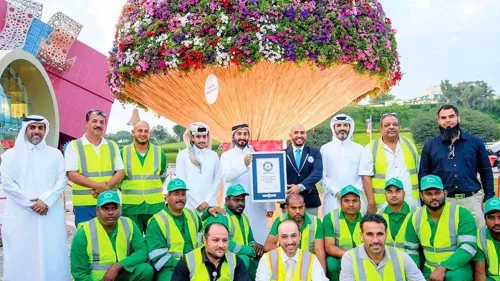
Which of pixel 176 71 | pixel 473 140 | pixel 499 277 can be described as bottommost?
pixel 499 277

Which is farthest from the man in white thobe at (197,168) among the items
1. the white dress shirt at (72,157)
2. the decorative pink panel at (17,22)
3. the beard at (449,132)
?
the decorative pink panel at (17,22)

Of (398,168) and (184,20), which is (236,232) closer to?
(398,168)

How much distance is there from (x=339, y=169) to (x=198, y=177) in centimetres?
162

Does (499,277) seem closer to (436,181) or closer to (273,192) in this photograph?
(436,181)

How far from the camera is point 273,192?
700cm

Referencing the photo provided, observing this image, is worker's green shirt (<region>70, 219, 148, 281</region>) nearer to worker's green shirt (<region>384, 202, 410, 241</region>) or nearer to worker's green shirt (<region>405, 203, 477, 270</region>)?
worker's green shirt (<region>384, 202, 410, 241</region>)

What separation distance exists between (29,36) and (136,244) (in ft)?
75.3

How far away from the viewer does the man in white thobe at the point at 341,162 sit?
6961mm

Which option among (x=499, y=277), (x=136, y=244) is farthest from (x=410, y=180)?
(x=136, y=244)

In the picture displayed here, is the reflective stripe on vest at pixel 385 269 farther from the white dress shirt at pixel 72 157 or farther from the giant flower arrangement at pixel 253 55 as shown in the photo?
the giant flower arrangement at pixel 253 55

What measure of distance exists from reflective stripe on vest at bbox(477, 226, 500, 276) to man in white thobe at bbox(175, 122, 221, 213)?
9.36 feet

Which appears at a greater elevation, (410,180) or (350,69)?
(350,69)

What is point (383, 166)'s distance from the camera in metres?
6.68

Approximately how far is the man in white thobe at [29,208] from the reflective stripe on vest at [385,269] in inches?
125
